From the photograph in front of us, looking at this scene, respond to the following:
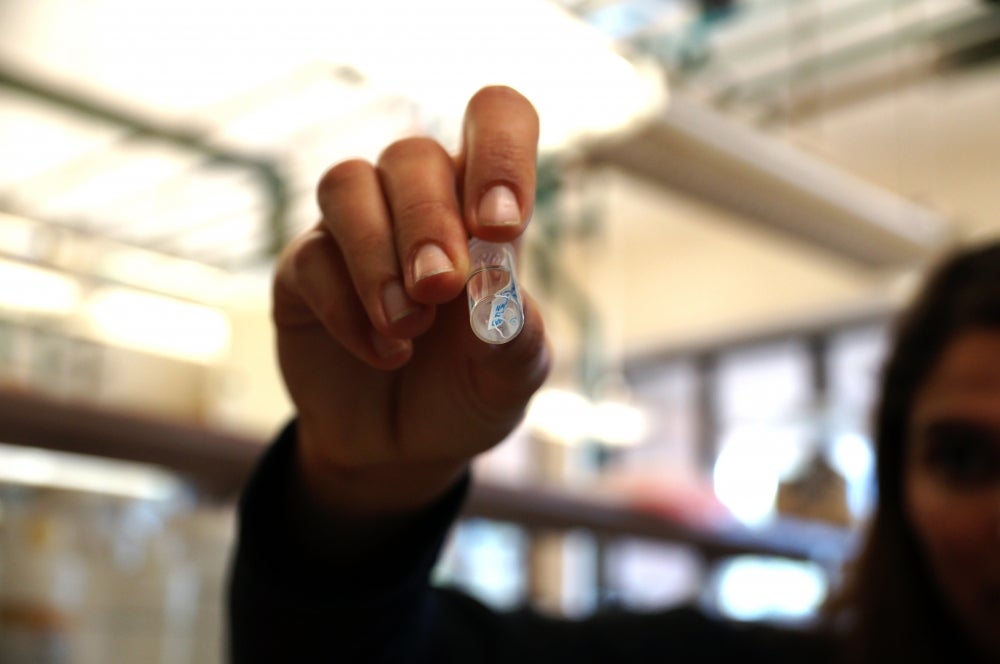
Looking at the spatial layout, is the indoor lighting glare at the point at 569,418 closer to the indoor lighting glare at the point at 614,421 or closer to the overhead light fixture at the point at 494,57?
the indoor lighting glare at the point at 614,421

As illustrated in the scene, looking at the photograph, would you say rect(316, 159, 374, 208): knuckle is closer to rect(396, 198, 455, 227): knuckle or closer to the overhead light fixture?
rect(396, 198, 455, 227): knuckle

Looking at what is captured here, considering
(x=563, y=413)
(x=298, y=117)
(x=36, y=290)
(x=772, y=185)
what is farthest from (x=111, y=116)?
(x=298, y=117)

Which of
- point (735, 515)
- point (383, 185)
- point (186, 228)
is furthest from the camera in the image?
point (186, 228)

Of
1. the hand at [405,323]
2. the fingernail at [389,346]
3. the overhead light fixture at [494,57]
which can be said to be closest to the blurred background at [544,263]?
the overhead light fixture at [494,57]

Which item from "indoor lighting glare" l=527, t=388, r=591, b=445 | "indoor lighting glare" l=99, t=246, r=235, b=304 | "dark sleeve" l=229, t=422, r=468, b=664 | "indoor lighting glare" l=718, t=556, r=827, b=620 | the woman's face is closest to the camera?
"dark sleeve" l=229, t=422, r=468, b=664

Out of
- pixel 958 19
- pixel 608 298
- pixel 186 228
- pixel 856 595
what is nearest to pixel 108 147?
pixel 186 228

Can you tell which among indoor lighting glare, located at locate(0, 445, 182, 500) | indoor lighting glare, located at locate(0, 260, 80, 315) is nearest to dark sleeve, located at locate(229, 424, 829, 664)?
indoor lighting glare, located at locate(0, 445, 182, 500)

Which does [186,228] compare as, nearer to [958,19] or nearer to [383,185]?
[958,19]
